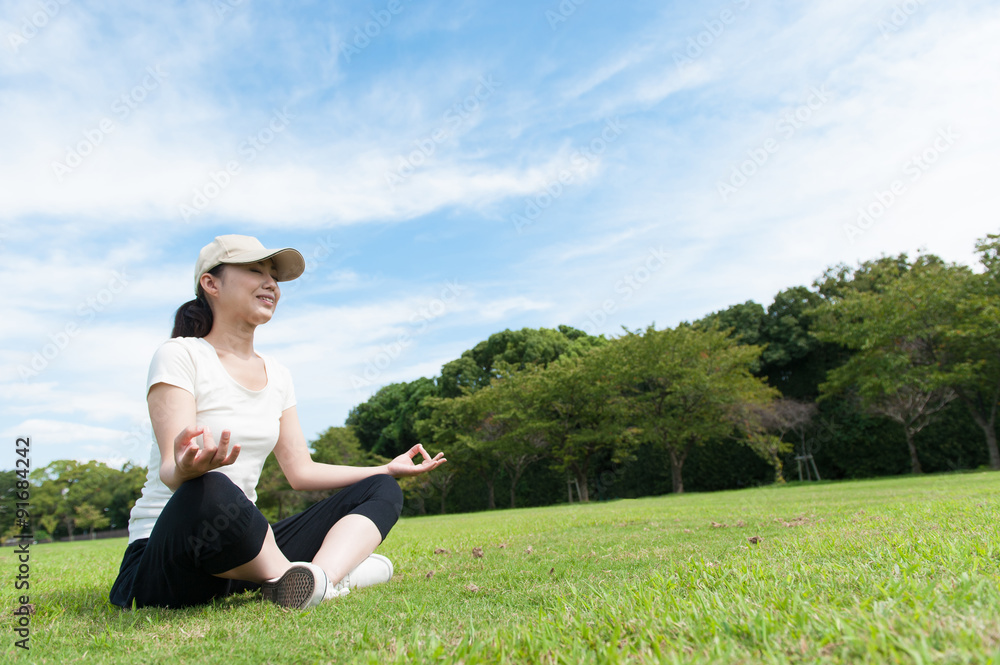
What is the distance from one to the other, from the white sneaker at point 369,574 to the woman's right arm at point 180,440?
2.93 ft

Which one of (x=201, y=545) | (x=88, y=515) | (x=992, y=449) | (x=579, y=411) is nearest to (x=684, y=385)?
(x=579, y=411)

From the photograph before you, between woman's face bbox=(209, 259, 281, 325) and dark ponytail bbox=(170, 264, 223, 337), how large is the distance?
0.06 m

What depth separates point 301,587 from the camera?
7.52 ft

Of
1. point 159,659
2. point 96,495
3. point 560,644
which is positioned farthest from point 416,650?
point 96,495

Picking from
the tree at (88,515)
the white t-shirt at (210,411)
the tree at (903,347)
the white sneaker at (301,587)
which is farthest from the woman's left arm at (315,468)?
the tree at (88,515)

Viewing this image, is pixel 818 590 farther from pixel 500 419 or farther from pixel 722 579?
pixel 500 419

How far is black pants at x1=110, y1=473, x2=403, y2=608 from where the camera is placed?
206 centimetres

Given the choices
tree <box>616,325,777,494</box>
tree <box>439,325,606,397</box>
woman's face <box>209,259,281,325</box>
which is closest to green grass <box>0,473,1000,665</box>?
woman's face <box>209,259,281,325</box>

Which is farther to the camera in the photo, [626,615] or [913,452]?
[913,452]

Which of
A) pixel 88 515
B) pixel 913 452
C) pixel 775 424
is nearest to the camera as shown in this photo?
pixel 913 452

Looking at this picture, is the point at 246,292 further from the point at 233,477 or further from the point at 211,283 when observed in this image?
the point at 233,477

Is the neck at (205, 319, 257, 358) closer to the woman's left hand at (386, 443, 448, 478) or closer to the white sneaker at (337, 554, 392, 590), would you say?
the woman's left hand at (386, 443, 448, 478)

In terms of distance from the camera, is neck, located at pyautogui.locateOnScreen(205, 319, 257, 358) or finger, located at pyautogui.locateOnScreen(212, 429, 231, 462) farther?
neck, located at pyautogui.locateOnScreen(205, 319, 257, 358)

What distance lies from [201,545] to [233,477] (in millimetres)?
401
